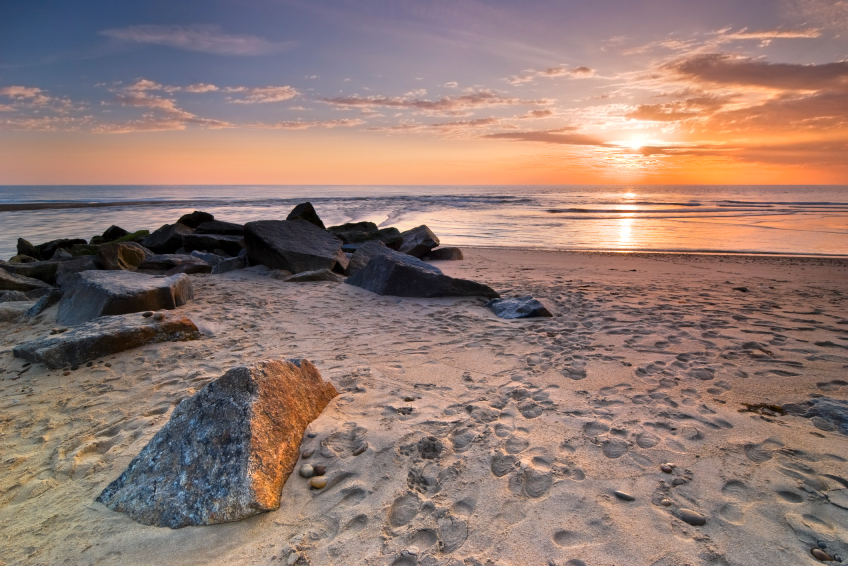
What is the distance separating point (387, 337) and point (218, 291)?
3.38 meters

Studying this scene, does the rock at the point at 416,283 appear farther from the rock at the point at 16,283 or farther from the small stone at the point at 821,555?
the rock at the point at 16,283

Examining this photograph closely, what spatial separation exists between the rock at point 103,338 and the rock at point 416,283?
289cm

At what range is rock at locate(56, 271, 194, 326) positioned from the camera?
511 centimetres

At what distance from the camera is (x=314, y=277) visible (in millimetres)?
7910

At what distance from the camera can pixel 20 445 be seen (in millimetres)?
2887

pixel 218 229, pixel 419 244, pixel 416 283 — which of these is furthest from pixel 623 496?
pixel 218 229

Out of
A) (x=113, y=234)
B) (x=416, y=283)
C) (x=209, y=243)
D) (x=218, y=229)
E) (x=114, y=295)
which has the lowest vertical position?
(x=416, y=283)

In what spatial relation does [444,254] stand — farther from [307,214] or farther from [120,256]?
[120,256]

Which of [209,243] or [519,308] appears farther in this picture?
[209,243]

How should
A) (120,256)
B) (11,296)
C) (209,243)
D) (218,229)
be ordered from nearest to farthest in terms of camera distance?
(11,296)
(120,256)
(209,243)
(218,229)

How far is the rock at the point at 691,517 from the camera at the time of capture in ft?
7.13

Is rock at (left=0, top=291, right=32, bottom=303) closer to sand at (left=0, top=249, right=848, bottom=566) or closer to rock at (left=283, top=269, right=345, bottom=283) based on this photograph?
sand at (left=0, top=249, right=848, bottom=566)

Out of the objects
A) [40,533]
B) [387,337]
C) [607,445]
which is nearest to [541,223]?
[387,337]

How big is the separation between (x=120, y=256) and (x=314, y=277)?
3374mm
